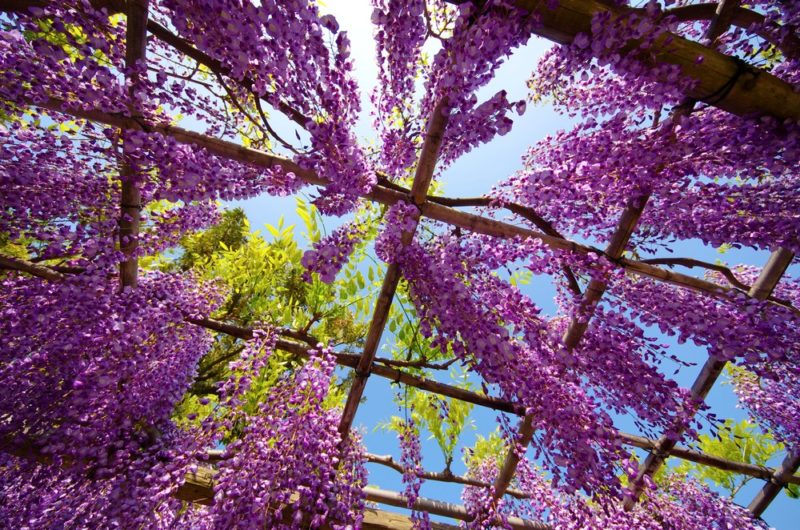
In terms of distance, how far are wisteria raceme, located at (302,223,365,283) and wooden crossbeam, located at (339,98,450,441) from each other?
1.29 feet

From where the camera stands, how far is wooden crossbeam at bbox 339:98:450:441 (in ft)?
6.00

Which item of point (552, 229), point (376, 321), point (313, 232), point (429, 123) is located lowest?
point (376, 321)

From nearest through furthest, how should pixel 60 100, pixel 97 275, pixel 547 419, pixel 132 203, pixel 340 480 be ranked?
pixel 60 100
pixel 547 419
pixel 97 275
pixel 132 203
pixel 340 480

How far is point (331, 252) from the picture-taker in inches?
68.3

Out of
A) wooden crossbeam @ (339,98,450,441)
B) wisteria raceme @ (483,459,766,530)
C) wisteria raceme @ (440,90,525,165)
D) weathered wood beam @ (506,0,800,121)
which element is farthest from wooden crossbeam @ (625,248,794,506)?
wisteria raceme @ (440,90,525,165)

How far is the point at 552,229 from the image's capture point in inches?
95.5

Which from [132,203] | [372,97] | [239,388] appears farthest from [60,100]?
[239,388]

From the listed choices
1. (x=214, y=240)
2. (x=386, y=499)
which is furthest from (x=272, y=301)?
(x=386, y=499)

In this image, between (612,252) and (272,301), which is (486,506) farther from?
(272,301)

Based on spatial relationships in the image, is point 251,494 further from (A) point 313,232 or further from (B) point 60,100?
(A) point 313,232

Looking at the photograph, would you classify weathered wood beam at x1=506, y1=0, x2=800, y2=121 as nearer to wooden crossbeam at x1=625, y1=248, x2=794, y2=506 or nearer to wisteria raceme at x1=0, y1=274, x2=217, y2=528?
wooden crossbeam at x1=625, y1=248, x2=794, y2=506

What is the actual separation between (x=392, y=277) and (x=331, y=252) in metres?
0.67

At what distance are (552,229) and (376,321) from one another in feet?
4.76

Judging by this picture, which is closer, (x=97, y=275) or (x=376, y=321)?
(x=97, y=275)
